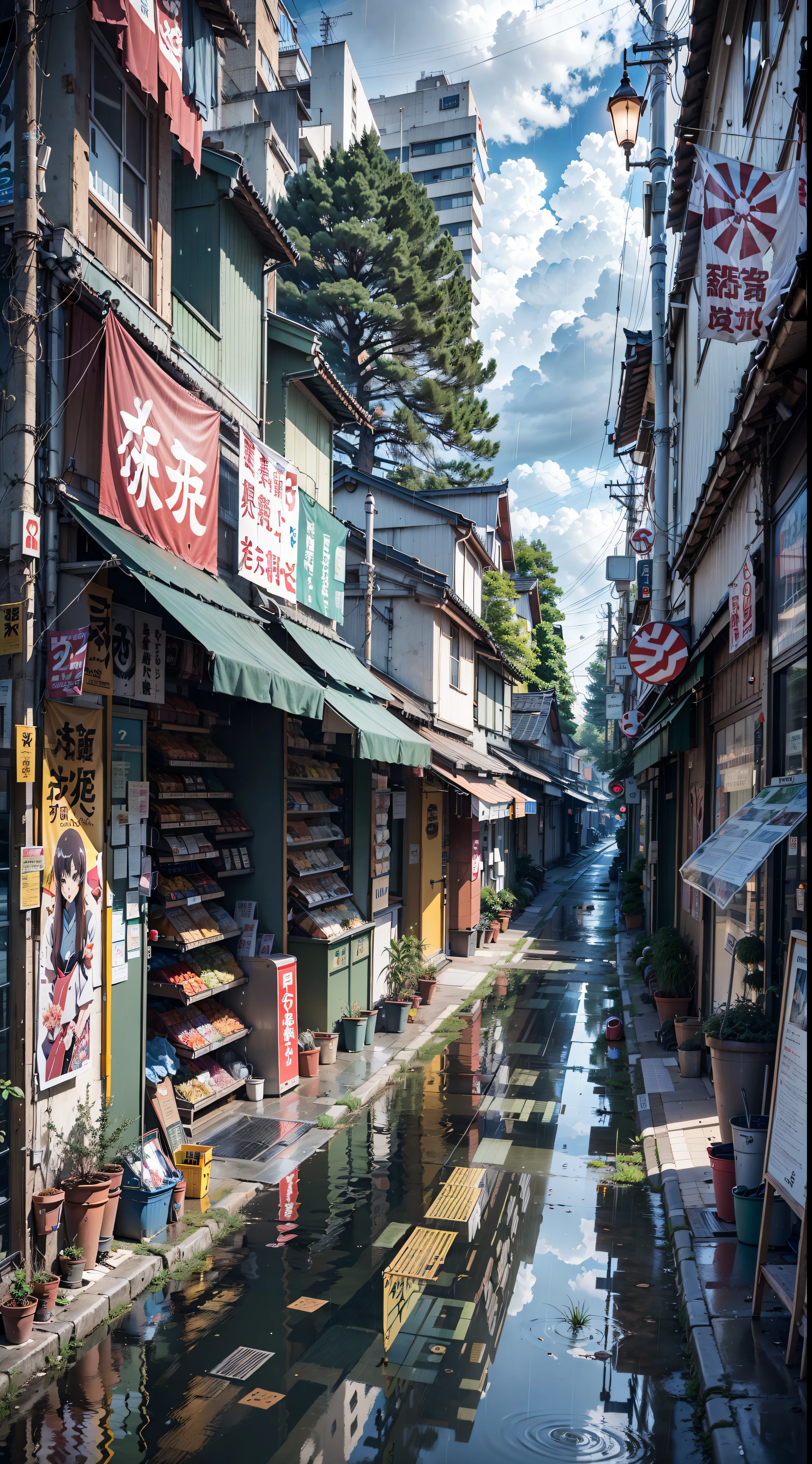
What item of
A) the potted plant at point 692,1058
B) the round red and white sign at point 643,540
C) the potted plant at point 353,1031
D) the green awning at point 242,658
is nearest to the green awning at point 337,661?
the green awning at point 242,658

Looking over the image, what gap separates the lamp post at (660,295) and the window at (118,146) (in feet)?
35.4

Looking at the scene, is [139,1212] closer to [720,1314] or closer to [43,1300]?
[43,1300]

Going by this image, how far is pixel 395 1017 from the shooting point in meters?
14.4

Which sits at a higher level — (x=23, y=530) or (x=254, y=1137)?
(x=23, y=530)

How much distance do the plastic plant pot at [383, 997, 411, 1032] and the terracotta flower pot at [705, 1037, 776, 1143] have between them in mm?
7898

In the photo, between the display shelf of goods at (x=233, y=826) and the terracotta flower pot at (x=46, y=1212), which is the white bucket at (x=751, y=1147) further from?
the display shelf of goods at (x=233, y=826)

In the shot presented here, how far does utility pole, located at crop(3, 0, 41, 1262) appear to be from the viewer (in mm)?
6086

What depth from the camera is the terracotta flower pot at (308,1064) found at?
11641 mm

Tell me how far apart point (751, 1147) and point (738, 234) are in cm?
694

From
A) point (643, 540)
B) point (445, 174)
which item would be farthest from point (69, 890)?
point (445, 174)

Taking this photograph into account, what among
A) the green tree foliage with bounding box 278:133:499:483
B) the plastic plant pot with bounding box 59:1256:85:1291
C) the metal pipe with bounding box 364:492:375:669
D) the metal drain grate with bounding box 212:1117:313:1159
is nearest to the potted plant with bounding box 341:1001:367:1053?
the metal drain grate with bounding box 212:1117:313:1159

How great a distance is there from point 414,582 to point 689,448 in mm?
6359

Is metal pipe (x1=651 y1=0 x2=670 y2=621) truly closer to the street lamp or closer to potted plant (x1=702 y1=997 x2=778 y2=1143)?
the street lamp

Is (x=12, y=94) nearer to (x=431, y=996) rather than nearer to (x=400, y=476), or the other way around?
(x=431, y=996)
